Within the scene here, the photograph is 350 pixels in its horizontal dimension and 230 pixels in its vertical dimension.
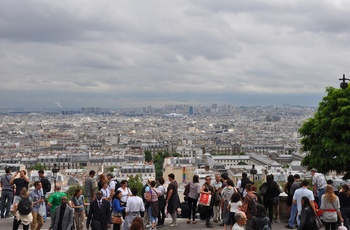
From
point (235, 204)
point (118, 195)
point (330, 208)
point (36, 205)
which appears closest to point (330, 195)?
point (330, 208)

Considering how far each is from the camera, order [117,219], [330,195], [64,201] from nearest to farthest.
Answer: [64,201], [330,195], [117,219]

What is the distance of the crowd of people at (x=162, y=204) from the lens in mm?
10367

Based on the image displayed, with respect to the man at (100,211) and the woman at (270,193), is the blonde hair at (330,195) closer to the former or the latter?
the woman at (270,193)

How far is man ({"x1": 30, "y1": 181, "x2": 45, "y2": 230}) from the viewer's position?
1149 centimetres

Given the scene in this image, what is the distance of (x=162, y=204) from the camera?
40.7 feet

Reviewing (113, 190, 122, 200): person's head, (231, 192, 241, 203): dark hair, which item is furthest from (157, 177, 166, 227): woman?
(231, 192, 241, 203): dark hair

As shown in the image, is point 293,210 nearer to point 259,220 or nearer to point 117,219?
point 259,220

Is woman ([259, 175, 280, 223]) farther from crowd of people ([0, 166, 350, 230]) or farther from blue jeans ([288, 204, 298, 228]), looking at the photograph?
blue jeans ([288, 204, 298, 228])

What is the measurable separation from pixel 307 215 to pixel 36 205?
5610mm

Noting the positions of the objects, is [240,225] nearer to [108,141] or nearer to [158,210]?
[158,210]

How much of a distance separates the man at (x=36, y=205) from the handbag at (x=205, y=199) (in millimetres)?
3531

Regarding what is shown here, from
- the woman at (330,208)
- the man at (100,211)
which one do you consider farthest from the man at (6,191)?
the woman at (330,208)

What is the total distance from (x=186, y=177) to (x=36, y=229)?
176 ft

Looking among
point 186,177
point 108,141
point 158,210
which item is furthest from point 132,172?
point 108,141
